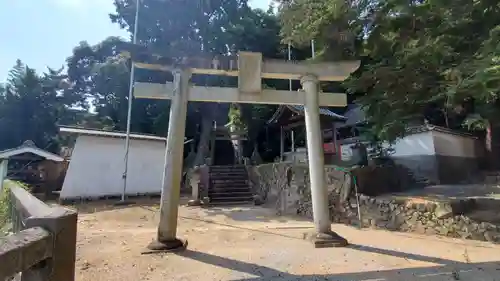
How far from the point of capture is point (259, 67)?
6344mm

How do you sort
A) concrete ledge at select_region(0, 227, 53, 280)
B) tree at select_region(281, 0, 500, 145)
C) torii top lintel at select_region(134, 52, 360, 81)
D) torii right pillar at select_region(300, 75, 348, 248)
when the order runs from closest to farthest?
1. concrete ledge at select_region(0, 227, 53, 280)
2. torii right pillar at select_region(300, 75, 348, 248)
3. torii top lintel at select_region(134, 52, 360, 81)
4. tree at select_region(281, 0, 500, 145)

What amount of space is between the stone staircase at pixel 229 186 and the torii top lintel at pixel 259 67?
9051 millimetres

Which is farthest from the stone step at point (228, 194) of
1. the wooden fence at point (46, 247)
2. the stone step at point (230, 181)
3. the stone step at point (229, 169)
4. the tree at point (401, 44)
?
the wooden fence at point (46, 247)

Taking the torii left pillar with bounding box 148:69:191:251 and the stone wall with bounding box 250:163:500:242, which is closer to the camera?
the torii left pillar with bounding box 148:69:191:251

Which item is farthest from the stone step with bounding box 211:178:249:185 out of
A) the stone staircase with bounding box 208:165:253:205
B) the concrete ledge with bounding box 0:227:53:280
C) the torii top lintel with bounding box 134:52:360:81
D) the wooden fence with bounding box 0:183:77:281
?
the concrete ledge with bounding box 0:227:53:280

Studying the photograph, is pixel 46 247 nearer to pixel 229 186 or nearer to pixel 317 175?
pixel 317 175

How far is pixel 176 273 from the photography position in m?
4.32

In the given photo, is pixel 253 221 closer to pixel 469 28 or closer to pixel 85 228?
pixel 85 228

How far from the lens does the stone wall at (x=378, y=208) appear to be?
749 cm

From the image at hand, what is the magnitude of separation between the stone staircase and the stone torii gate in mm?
8699

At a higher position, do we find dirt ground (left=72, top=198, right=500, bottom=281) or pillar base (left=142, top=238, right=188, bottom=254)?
pillar base (left=142, top=238, right=188, bottom=254)

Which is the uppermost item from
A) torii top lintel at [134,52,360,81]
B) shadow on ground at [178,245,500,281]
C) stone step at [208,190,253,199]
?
torii top lintel at [134,52,360,81]

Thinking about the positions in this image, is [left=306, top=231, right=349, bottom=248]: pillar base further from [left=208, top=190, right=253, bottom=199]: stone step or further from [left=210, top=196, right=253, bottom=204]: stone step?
[left=208, top=190, right=253, bottom=199]: stone step

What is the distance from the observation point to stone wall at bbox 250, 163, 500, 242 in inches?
295
